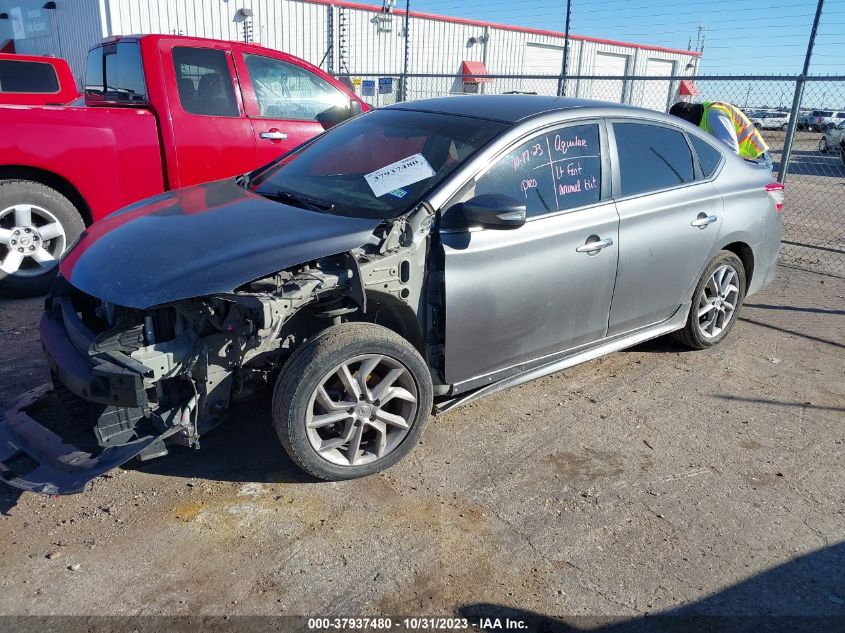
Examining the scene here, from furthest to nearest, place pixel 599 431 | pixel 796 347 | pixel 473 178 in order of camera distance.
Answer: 1. pixel 796 347
2. pixel 599 431
3. pixel 473 178

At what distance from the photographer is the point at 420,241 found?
3.18 m

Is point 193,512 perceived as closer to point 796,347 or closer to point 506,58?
point 796,347

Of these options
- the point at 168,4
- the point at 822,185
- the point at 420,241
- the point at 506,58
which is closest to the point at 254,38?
the point at 168,4

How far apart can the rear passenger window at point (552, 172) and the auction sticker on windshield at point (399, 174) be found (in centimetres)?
32

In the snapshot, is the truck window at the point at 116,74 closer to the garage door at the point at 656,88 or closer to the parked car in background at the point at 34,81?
the parked car in background at the point at 34,81

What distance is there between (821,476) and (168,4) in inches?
737

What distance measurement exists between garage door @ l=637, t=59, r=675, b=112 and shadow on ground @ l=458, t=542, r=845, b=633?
2331 centimetres

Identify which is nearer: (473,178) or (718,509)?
(718,509)

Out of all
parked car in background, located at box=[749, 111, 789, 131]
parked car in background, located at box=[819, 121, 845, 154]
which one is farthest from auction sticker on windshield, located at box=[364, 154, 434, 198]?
parked car in background, located at box=[819, 121, 845, 154]

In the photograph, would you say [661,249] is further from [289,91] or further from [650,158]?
[289,91]

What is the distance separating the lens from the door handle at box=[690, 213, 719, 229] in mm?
4324

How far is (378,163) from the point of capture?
3.75 m

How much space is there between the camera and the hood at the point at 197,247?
281 centimetres

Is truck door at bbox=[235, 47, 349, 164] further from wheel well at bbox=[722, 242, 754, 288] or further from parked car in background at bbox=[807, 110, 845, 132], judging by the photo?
parked car in background at bbox=[807, 110, 845, 132]
